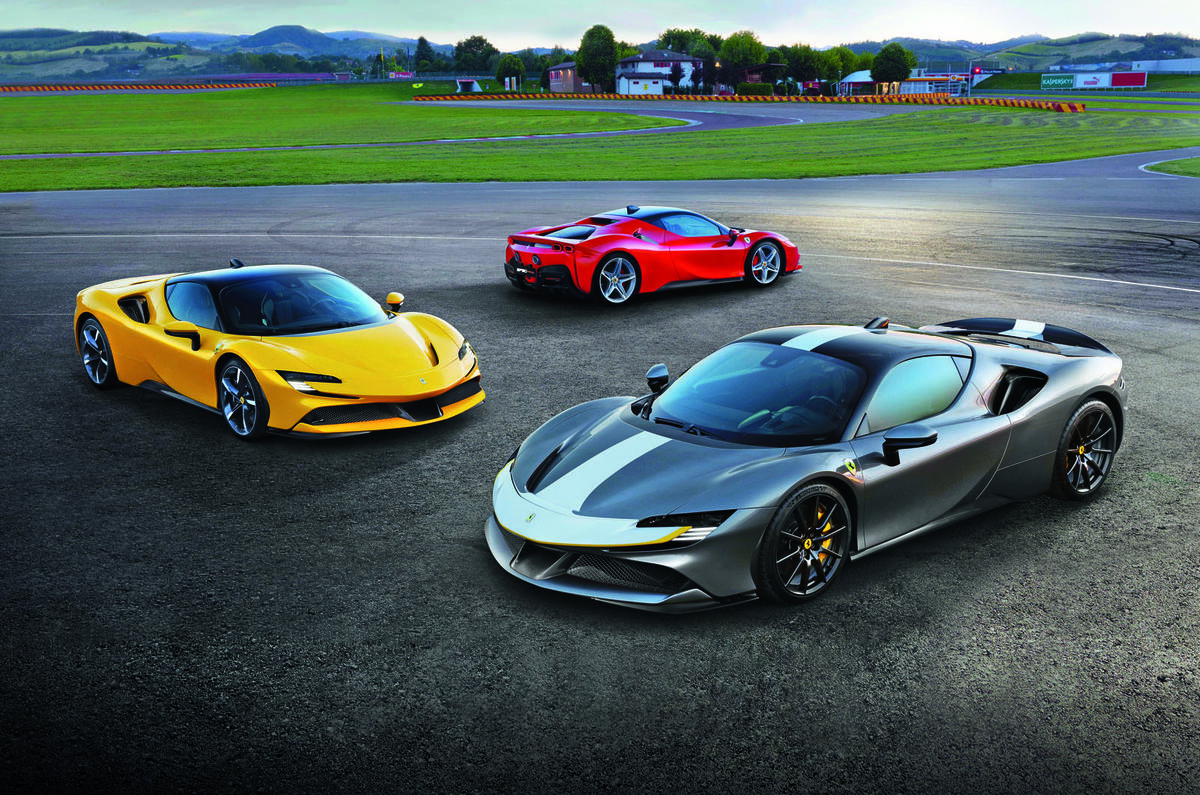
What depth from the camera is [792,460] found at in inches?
194

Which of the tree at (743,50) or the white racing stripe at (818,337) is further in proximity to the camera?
the tree at (743,50)

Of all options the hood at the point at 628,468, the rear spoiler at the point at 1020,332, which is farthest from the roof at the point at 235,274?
the rear spoiler at the point at 1020,332

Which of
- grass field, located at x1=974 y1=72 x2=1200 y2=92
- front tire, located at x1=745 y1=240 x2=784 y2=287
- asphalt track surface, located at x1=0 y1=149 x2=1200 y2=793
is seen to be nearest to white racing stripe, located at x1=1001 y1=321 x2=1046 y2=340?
asphalt track surface, located at x1=0 y1=149 x2=1200 y2=793

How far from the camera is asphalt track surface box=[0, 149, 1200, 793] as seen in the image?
3754mm

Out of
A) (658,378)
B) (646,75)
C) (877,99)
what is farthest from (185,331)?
(646,75)

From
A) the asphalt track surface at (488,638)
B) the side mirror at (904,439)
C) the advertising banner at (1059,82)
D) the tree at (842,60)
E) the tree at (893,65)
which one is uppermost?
the tree at (842,60)

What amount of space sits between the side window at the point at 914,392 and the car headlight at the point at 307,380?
14.0 ft

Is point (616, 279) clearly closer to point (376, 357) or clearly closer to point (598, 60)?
point (376, 357)

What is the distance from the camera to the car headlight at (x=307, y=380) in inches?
293

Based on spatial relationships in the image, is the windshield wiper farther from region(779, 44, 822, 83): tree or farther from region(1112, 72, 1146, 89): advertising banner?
region(779, 44, 822, 83): tree

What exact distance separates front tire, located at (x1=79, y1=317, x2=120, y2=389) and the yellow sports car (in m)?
0.01

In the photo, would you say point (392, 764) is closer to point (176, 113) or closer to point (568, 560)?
point (568, 560)

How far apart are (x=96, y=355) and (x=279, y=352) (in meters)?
2.80

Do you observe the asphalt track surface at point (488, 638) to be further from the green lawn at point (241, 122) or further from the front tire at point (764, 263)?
the green lawn at point (241, 122)
